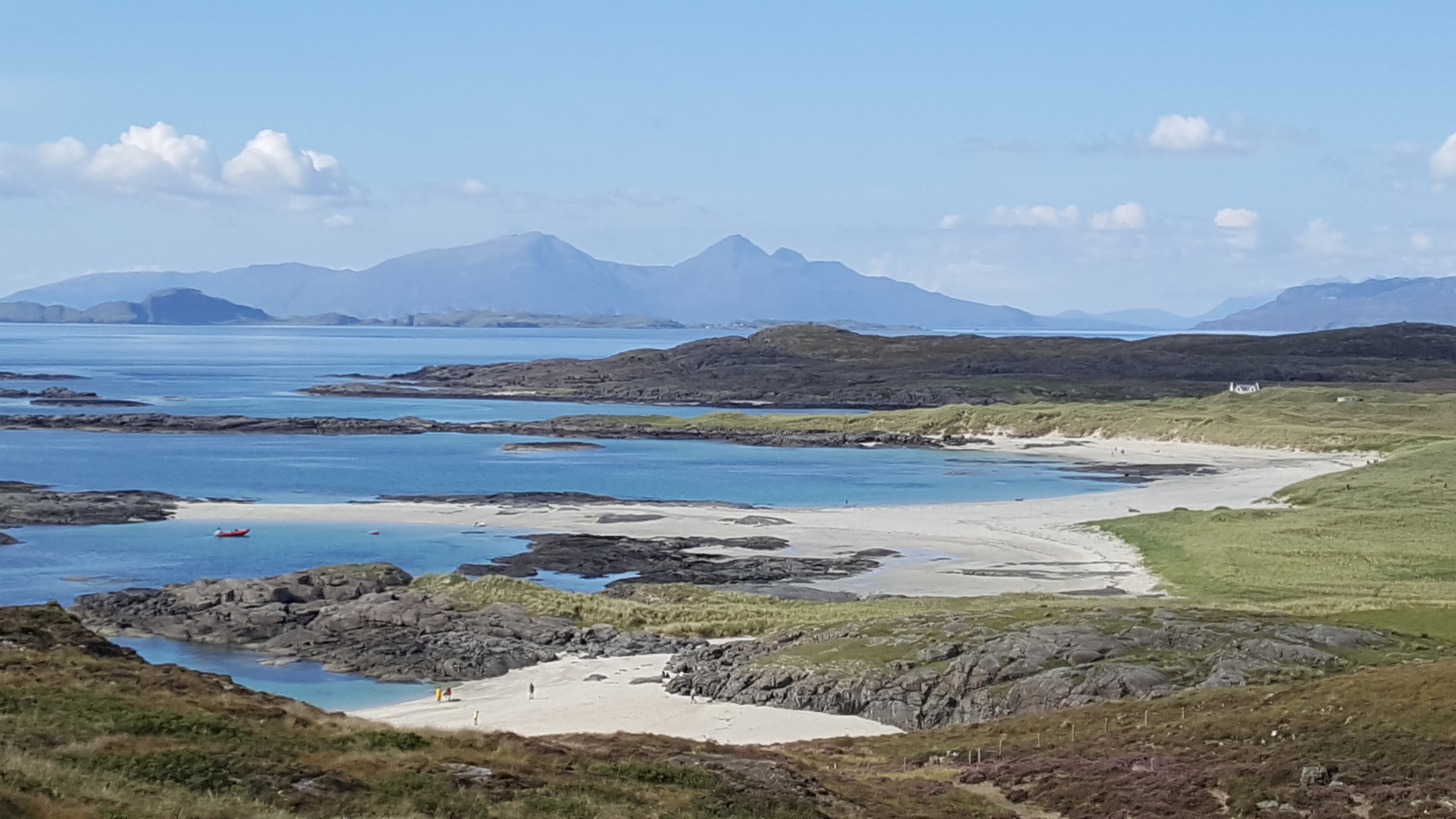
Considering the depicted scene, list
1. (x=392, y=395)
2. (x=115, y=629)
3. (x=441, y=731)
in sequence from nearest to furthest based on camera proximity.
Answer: (x=441, y=731), (x=115, y=629), (x=392, y=395)

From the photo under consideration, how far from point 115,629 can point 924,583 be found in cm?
2906

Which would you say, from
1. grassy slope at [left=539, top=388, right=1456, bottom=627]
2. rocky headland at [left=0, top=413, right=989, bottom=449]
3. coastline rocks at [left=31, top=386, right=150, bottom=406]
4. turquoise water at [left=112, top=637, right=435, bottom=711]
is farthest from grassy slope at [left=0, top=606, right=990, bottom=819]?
coastline rocks at [left=31, top=386, right=150, bottom=406]

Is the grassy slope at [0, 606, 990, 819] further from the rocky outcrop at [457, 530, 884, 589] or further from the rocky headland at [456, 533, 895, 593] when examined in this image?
the rocky outcrop at [457, 530, 884, 589]

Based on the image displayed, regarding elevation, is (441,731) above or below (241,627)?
above

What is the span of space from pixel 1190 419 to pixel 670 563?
245 feet

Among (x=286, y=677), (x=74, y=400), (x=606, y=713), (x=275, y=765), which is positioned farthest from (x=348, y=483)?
(x=275, y=765)

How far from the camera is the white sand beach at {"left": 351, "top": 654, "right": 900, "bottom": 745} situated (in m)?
32.4

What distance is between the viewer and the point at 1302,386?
14925 centimetres

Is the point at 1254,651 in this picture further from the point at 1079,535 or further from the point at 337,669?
the point at 1079,535

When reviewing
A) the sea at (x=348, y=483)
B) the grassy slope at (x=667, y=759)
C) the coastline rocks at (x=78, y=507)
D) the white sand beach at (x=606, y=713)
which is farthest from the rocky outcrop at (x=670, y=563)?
the grassy slope at (x=667, y=759)

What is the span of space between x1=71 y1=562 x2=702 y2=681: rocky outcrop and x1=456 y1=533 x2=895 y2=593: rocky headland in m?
6.92

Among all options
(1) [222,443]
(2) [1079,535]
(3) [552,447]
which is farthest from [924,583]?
(1) [222,443]

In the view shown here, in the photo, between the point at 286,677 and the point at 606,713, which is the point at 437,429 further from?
the point at 606,713

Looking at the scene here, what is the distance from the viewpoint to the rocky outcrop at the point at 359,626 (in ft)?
135
